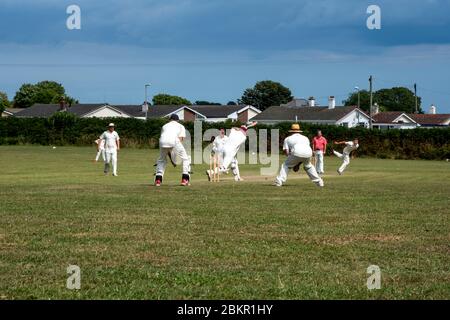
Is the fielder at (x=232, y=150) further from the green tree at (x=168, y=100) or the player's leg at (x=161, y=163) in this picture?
the green tree at (x=168, y=100)

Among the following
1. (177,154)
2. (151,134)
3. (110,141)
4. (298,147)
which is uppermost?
(151,134)

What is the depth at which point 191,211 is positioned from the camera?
51.0 feet

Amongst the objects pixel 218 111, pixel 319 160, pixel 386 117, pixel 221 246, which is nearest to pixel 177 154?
pixel 221 246

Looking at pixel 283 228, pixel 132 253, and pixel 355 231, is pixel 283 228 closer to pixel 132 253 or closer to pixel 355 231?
pixel 355 231

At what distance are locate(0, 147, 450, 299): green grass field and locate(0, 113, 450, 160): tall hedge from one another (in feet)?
150

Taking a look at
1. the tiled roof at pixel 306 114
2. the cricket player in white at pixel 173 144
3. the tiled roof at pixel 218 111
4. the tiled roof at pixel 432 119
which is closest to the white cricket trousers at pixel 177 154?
the cricket player in white at pixel 173 144

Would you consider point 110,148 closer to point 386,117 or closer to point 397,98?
point 386,117

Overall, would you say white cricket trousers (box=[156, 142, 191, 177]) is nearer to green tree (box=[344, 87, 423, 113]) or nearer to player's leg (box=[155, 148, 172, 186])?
player's leg (box=[155, 148, 172, 186])

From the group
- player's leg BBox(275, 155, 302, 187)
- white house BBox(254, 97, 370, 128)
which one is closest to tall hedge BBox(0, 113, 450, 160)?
white house BBox(254, 97, 370, 128)

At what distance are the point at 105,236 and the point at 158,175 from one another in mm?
11572

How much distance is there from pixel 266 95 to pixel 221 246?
149898 mm

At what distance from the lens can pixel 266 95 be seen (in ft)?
526

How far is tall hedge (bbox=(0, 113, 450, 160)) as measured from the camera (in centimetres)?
6378

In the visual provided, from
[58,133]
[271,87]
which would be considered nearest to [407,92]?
[271,87]
